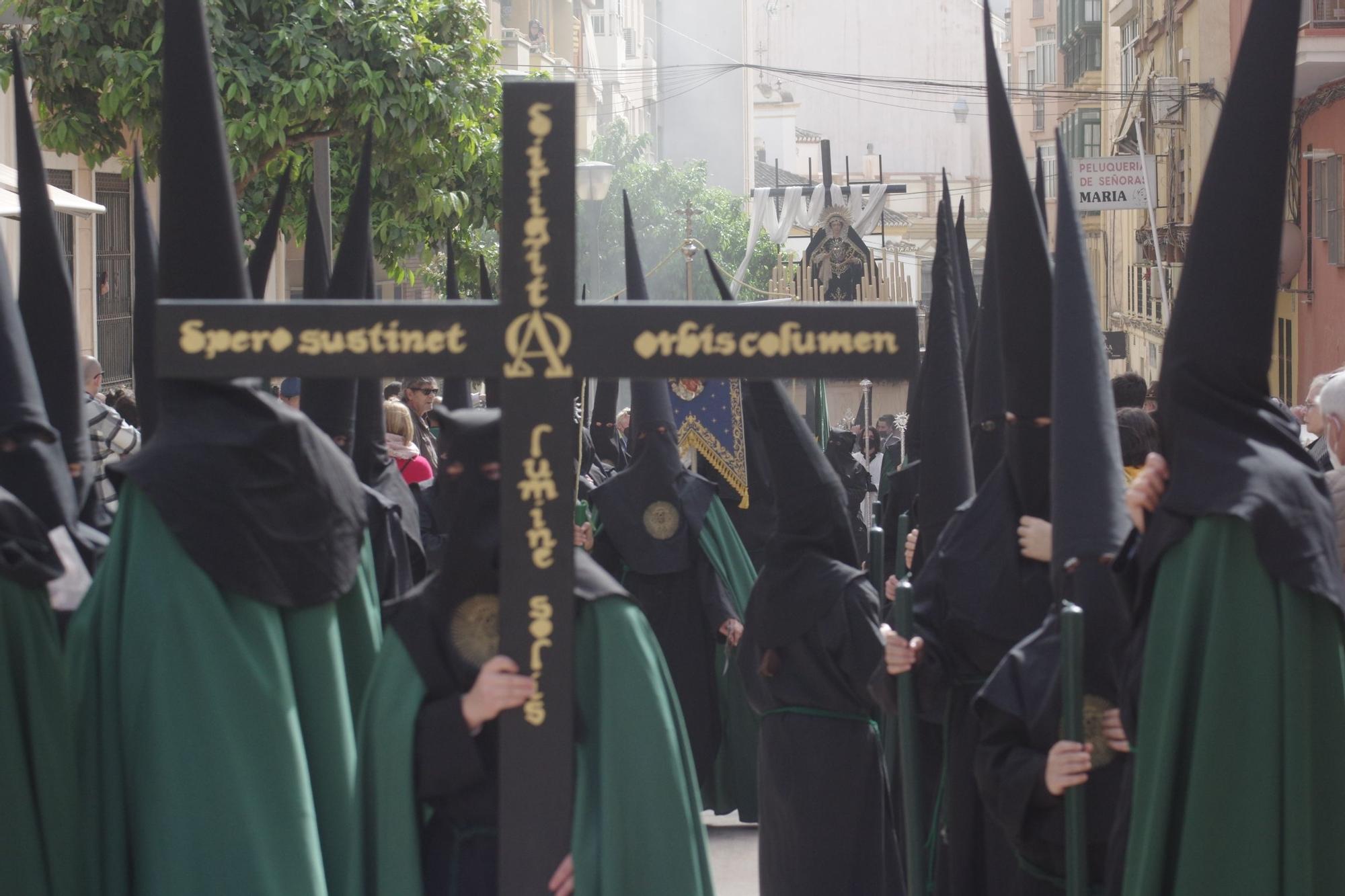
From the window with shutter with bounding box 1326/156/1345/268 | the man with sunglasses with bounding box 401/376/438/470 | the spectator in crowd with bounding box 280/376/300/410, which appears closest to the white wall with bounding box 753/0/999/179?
the window with shutter with bounding box 1326/156/1345/268

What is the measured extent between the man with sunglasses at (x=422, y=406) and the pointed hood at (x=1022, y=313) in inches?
221

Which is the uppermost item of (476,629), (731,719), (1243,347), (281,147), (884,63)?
(884,63)

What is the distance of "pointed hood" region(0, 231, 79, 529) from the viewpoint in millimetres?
4188

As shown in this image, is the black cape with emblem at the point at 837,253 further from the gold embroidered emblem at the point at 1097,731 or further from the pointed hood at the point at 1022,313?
the gold embroidered emblem at the point at 1097,731

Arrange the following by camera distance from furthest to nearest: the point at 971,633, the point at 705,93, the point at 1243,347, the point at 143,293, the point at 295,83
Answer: the point at 705,93
the point at 295,83
the point at 143,293
the point at 971,633
the point at 1243,347

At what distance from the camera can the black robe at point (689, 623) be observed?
8.61 meters

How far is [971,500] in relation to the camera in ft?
16.5

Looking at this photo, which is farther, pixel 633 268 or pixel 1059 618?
pixel 633 268

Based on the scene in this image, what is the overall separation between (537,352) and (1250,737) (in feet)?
5.34

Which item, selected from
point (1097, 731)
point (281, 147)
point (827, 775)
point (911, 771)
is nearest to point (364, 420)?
point (827, 775)

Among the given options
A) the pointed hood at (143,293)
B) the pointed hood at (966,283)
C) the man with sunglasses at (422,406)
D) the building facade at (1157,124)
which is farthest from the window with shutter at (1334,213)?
the pointed hood at (143,293)

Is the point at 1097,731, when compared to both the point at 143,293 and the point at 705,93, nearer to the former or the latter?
the point at 143,293

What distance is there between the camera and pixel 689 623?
28.8 ft

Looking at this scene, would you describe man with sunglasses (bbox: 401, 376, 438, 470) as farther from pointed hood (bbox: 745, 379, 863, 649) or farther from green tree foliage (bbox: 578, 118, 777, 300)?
green tree foliage (bbox: 578, 118, 777, 300)
